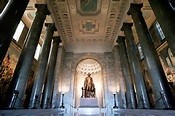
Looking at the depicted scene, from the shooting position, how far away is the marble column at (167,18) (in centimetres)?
559

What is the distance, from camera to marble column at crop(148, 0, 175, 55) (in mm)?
5590

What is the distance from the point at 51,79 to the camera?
12008mm

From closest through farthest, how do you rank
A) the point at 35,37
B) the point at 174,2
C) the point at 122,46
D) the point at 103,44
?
the point at 174,2 → the point at 35,37 → the point at 122,46 → the point at 103,44

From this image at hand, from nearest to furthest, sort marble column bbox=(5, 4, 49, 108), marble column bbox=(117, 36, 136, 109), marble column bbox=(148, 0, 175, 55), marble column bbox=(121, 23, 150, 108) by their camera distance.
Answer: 1. marble column bbox=(148, 0, 175, 55)
2. marble column bbox=(5, 4, 49, 108)
3. marble column bbox=(121, 23, 150, 108)
4. marble column bbox=(117, 36, 136, 109)

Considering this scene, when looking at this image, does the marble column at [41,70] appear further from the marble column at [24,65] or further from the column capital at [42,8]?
the column capital at [42,8]

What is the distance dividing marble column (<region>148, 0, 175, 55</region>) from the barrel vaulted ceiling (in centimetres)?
389

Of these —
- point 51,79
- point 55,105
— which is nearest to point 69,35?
point 51,79

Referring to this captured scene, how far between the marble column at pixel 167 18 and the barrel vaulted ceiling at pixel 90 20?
3893mm

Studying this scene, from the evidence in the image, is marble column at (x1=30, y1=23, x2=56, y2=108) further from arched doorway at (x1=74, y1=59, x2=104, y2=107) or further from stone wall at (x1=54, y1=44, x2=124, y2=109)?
arched doorway at (x1=74, y1=59, x2=104, y2=107)

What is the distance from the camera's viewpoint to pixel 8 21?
469 centimetres

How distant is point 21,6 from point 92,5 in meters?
7.55

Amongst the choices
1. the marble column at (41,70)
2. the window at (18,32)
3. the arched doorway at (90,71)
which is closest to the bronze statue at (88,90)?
the arched doorway at (90,71)

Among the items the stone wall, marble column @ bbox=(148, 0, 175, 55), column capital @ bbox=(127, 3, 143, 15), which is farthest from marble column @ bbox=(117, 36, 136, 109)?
marble column @ bbox=(148, 0, 175, 55)

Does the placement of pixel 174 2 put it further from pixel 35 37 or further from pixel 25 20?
pixel 25 20
